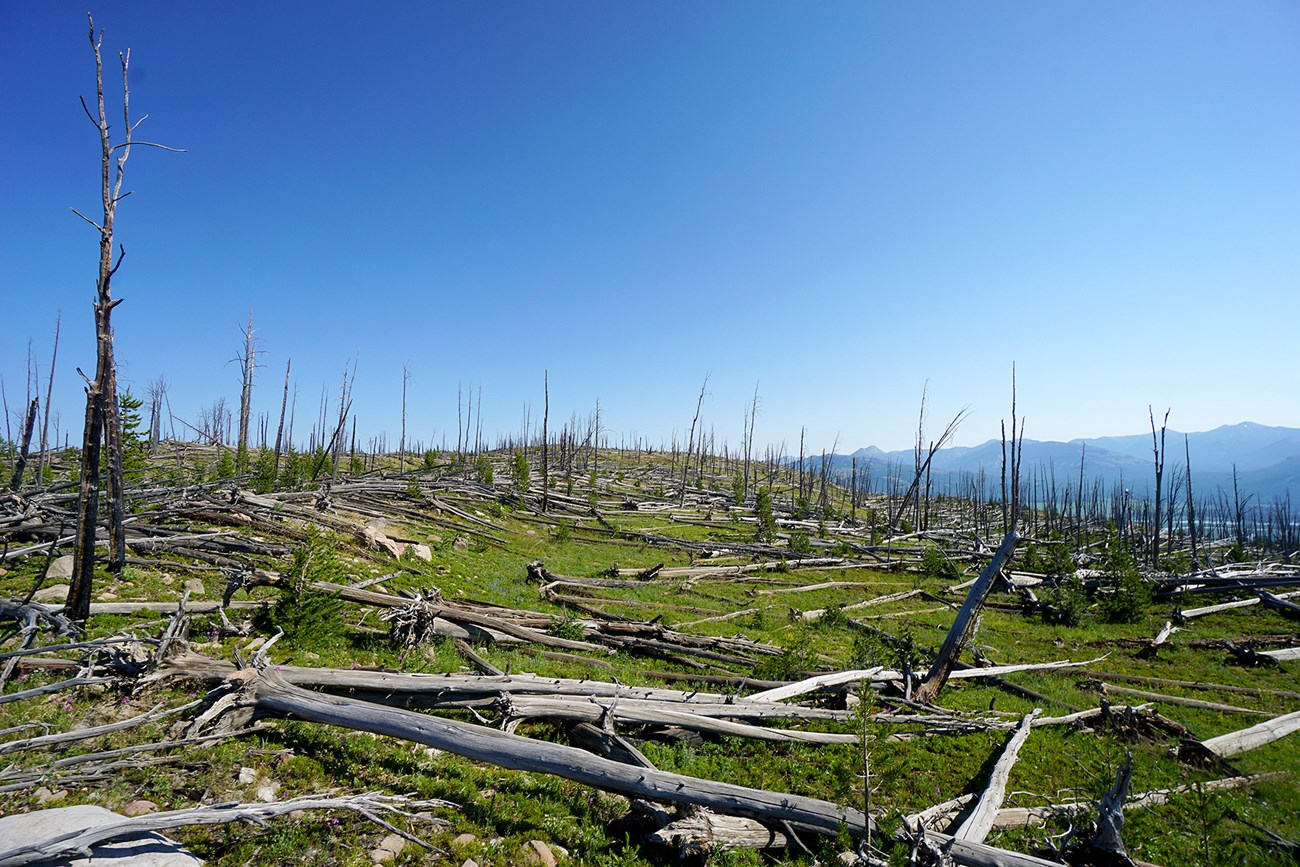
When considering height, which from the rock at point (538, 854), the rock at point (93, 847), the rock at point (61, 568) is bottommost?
the rock at point (538, 854)

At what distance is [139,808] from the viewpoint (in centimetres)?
448

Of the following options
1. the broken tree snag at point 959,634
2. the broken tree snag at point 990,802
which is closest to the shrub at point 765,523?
the broken tree snag at point 959,634

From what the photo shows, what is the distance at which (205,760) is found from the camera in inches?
207

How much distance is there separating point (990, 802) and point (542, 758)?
521 cm

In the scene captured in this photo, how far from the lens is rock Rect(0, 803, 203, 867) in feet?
11.5

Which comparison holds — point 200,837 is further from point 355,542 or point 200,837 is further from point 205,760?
point 355,542

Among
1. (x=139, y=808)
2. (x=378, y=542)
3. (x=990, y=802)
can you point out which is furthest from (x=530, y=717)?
(x=378, y=542)

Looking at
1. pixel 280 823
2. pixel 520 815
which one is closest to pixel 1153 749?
pixel 520 815

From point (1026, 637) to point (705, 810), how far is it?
603 inches

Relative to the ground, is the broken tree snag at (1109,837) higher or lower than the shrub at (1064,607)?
higher

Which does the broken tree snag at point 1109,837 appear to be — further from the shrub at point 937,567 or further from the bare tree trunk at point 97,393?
the shrub at point 937,567

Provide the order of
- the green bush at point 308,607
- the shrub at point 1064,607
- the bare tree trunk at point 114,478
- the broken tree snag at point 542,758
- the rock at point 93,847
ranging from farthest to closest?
the shrub at point 1064,607, the bare tree trunk at point 114,478, the green bush at point 308,607, the broken tree snag at point 542,758, the rock at point 93,847

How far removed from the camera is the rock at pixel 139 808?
14.5 feet

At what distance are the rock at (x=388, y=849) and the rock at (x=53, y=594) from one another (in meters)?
7.70
